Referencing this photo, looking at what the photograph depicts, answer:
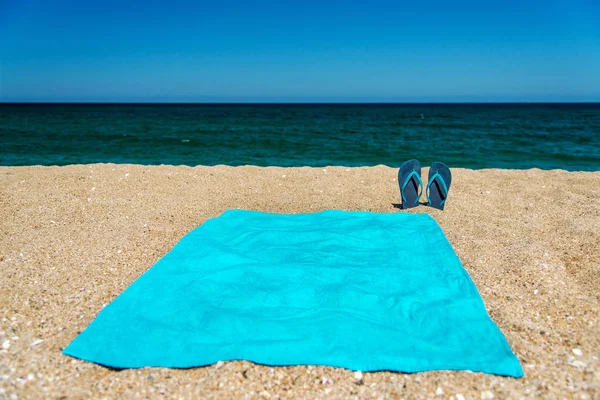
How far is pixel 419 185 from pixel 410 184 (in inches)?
5.7

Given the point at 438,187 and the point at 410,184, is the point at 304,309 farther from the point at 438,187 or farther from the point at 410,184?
the point at 438,187

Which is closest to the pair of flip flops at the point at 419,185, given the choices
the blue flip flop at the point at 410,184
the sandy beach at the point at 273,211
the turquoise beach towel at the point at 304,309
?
the blue flip flop at the point at 410,184

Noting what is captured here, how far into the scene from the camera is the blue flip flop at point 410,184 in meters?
5.54

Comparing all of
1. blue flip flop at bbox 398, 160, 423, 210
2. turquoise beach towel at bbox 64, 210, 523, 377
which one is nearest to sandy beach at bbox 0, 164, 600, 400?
turquoise beach towel at bbox 64, 210, 523, 377

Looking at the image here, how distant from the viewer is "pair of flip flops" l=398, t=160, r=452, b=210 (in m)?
5.49

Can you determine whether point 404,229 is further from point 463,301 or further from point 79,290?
point 79,290

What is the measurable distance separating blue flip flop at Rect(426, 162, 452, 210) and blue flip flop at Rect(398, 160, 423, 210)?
149 millimetres

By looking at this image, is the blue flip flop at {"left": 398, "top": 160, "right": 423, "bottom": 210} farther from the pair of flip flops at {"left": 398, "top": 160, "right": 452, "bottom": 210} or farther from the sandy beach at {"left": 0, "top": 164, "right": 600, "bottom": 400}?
the sandy beach at {"left": 0, "top": 164, "right": 600, "bottom": 400}

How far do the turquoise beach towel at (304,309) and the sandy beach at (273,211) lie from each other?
0.12 m

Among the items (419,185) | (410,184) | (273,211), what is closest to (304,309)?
(273,211)

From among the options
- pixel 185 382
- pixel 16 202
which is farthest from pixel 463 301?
pixel 16 202

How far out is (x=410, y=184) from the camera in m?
5.53

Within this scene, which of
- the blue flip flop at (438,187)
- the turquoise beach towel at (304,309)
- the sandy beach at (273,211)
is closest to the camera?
the sandy beach at (273,211)

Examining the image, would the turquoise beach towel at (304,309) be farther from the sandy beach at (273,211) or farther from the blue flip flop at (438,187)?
the blue flip flop at (438,187)
